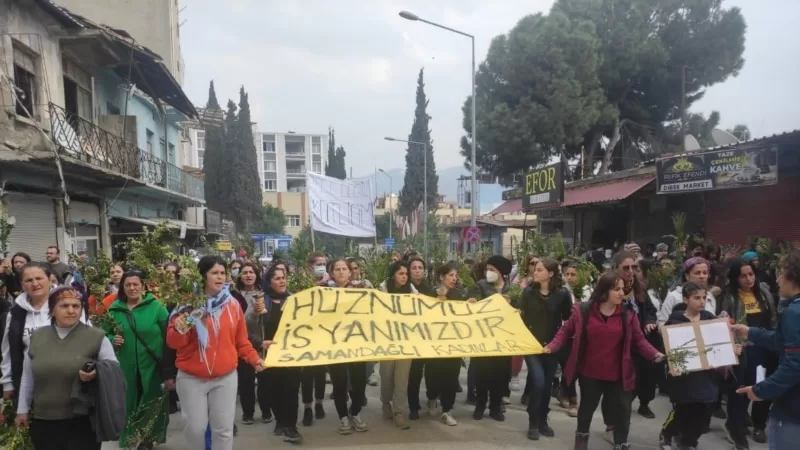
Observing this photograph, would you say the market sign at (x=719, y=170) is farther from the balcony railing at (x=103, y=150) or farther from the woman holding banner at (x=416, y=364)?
the balcony railing at (x=103, y=150)

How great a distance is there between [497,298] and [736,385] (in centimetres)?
224

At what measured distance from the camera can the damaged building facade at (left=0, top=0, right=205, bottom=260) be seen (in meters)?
9.90

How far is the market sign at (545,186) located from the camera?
1543 cm

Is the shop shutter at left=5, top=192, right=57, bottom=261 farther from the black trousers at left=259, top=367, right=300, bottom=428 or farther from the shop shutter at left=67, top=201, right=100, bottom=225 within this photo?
the black trousers at left=259, top=367, right=300, bottom=428

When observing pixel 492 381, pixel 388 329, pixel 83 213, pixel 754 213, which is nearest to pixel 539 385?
pixel 492 381

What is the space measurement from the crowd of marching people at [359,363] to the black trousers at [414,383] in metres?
0.01

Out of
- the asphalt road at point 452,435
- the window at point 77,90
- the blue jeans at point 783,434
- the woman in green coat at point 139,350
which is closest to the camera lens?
the blue jeans at point 783,434

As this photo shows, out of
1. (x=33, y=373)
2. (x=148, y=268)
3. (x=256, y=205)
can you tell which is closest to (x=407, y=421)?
(x=148, y=268)

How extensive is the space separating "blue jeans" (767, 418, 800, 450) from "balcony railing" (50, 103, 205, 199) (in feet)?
38.6

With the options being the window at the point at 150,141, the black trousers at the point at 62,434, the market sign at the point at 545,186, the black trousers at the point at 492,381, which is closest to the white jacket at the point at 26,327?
the black trousers at the point at 62,434

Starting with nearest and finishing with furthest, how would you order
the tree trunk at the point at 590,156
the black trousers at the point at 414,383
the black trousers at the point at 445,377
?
the black trousers at the point at 445,377, the black trousers at the point at 414,383, the tree trunk at the point at 590,156

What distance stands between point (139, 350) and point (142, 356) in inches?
2.2

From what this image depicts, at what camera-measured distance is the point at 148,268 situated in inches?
195

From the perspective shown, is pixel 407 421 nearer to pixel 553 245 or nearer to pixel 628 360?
pixel 628 360
